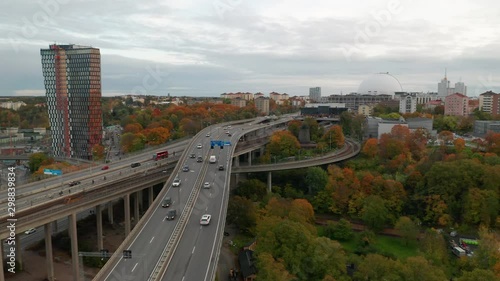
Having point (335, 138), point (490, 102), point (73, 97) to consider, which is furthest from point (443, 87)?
point (73, 97)

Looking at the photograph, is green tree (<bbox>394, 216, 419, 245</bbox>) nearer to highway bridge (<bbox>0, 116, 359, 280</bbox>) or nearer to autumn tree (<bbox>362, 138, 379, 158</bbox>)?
highway bridge (<bbox>0, 116, 359, 280</bbox>)

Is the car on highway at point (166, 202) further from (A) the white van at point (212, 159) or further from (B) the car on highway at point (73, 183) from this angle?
(A) the white van at point (212, 159)

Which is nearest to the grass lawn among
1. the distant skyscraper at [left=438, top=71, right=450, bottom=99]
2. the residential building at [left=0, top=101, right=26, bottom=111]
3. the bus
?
the bus

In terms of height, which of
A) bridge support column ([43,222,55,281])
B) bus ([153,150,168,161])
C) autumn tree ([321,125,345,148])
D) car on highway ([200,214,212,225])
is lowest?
bridge support column ([43,222,55,281])

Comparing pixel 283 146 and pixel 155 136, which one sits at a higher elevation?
pixel 155 136

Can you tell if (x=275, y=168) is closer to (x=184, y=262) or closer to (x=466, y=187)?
(x=466, y=187)

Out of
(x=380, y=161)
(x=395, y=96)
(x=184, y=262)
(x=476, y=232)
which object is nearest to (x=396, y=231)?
(x=476, y=232)

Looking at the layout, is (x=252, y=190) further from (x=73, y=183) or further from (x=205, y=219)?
(x=73, y=183)
